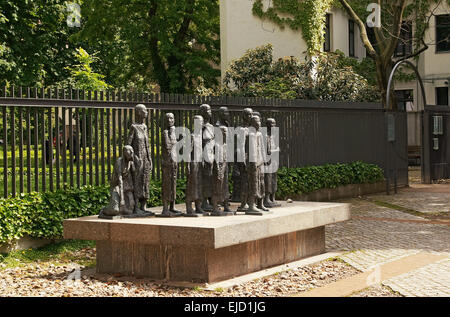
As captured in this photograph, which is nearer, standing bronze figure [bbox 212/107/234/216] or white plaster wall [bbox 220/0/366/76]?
standing bronze figure [bbox 212/107/234/216]

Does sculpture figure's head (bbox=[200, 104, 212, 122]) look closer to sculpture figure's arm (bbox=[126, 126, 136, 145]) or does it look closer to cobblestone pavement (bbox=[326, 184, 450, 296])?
sculpture figure's arm (bbox=[126, 126, 136, 145])

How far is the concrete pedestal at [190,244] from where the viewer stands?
331 inches

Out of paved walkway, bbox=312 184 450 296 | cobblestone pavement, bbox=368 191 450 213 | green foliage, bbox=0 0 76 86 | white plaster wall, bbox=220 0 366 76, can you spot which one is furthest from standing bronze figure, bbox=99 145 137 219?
white plaster wall, bbox=220 0 366 76

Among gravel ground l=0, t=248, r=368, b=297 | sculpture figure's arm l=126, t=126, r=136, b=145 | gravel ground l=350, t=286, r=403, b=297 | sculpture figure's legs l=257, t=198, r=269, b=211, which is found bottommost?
gravel ground l=0, t=248, r=368, b=297

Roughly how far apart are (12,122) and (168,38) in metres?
22.7

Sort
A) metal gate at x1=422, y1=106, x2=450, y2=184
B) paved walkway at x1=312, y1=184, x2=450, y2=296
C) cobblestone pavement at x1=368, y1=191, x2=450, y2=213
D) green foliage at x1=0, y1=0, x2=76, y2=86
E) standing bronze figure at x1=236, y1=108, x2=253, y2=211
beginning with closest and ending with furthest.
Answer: paved walkway at x1=312, y1=184, x2=450, y2=296, standing bronze figure at x1=236, y1=108, x2=253, y2=211, cobblestone pavement at x1=368, y1=191, x2=450, y2=213, green foliage at x1=0, y1=0, x2=76, y2=86, metal gate at x1=422, y1=106, x2=450, y2=184

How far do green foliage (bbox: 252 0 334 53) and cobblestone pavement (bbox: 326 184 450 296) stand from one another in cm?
1109

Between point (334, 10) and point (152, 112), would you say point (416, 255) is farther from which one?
point (334, 10)

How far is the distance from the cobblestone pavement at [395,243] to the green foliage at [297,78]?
21.3ft

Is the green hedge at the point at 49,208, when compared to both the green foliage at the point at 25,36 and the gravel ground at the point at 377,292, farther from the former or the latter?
the green foliage at the point at 25,36

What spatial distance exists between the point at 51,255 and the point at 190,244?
3406 millimetres

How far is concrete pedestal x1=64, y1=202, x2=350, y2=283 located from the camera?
8.41 meters

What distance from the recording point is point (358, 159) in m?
20.5
